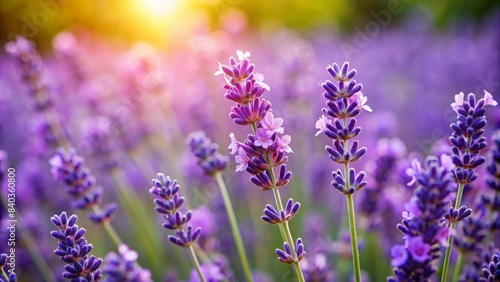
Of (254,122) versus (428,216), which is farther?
(254,122)

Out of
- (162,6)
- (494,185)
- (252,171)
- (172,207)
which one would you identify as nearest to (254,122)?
(252,171)

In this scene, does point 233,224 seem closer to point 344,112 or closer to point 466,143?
point 344,112

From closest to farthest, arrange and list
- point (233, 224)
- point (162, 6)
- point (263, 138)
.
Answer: point (263, 138) → point (233, 224) → point (162, 6)

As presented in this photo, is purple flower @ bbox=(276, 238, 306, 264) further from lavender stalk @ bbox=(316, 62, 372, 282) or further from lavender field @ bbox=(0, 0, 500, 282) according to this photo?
lavender stalk @ bbox=(316, 62, 372, 282)

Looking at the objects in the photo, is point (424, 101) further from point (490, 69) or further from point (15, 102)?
point (15, 102)

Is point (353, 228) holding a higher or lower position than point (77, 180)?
lower

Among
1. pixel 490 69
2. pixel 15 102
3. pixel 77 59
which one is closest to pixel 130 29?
pixel 15 102
